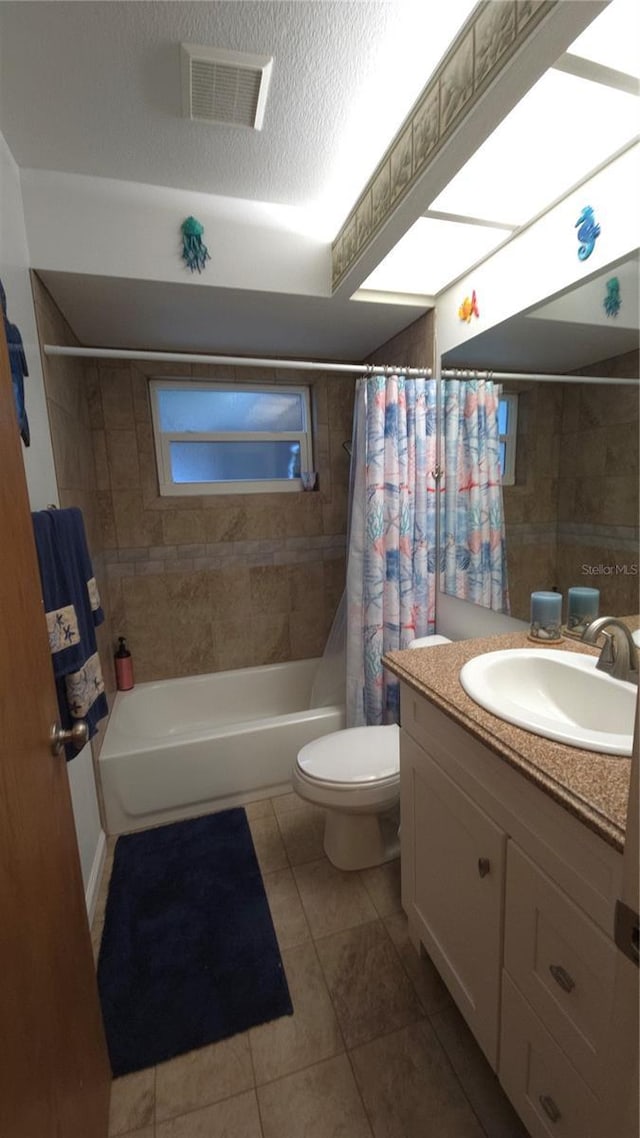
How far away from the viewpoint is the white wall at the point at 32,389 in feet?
4.17

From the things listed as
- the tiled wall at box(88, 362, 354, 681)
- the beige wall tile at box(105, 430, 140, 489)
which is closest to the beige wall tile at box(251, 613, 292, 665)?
the tiled wall at box(88, 362, 354, 681)

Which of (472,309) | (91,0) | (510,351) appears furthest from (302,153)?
(510,351)

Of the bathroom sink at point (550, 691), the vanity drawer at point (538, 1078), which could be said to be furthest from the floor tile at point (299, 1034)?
the bathroom sink at point (550, 691)

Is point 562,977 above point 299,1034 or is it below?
above

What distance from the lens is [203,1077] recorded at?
1.08 metres

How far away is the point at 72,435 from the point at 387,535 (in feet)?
4.69

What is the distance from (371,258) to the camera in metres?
1.43

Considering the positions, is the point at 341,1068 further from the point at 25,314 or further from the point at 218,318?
the point at 218,318

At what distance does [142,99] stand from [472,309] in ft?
3.87

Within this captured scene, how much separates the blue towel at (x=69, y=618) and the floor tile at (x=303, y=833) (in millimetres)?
980

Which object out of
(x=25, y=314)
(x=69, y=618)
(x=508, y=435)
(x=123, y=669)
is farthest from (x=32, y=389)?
(x=508, y=435)

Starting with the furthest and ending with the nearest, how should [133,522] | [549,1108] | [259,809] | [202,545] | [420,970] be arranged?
[202,545], [133,522], [259,809], [420,970], [549,1108]

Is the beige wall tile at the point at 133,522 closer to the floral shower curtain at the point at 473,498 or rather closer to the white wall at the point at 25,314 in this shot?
the white wall at the point at 25,314

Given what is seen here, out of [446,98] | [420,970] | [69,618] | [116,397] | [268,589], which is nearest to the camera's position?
[446,98]
